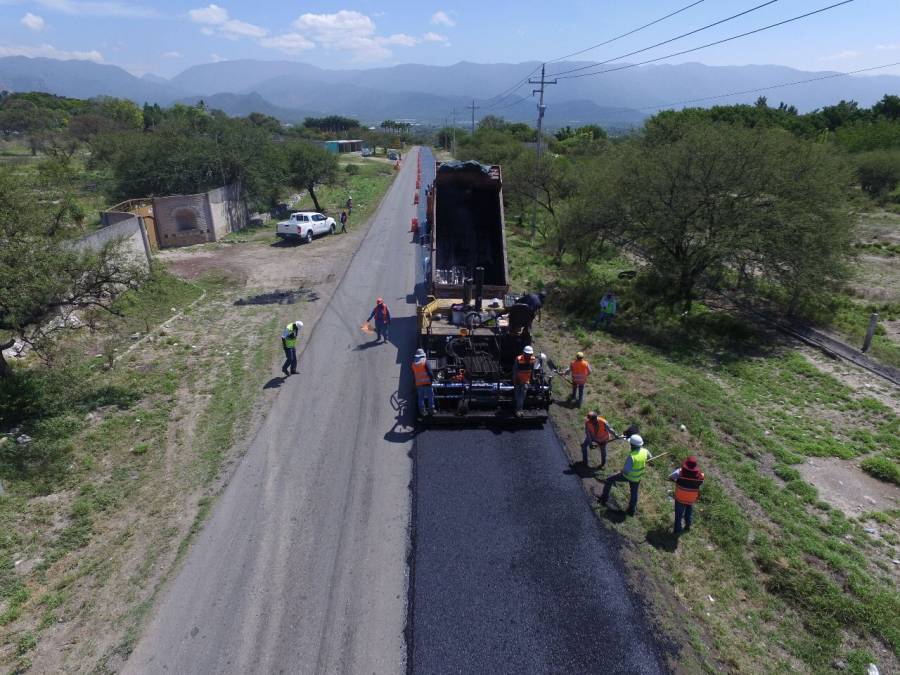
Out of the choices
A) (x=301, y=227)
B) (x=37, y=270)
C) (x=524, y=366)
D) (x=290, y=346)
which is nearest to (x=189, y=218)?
(x=301, y=227)

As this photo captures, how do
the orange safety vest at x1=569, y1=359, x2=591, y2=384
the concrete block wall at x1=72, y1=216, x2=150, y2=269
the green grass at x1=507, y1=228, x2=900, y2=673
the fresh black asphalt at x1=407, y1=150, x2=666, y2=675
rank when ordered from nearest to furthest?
the fresh black asphalt at x1=407, y1=150, x2=666, y2=675, the green grass at x1=507, y1=228, x2=900, y2=673, the orange safety vest at x1=569, y1=359, x2=591, y2=384, the concrete block wall at x1=72, y1=216, x2=150, y2=269

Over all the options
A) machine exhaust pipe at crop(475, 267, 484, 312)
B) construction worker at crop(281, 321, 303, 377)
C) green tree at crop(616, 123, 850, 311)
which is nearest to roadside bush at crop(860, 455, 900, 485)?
green tree at crop(616, 123, 850, 311)

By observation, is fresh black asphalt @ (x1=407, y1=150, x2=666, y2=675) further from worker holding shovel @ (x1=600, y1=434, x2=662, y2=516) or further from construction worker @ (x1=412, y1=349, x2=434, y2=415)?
construction worker @ (x1=412, y1=349, x2=434, y2=415)

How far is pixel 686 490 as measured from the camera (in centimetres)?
702

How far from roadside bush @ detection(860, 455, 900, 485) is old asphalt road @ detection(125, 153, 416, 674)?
7962mm

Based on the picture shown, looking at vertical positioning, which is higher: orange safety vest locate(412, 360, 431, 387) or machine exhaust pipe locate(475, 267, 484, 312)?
machine exhaust pipe locate(475, 267, 484, 312)

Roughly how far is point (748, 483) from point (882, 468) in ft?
8.16

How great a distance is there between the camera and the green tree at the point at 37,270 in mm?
8945

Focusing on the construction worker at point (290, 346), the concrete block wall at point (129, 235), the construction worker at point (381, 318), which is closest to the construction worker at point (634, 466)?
the construction worker at point (290, 346)

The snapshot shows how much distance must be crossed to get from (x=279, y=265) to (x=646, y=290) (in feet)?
50.3

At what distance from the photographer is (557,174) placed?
2573cm

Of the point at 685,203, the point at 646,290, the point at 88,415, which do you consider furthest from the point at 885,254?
the point at 88,415

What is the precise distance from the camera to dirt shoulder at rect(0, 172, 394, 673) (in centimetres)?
593

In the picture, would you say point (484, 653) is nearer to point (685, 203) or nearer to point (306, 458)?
point (306, 458)
